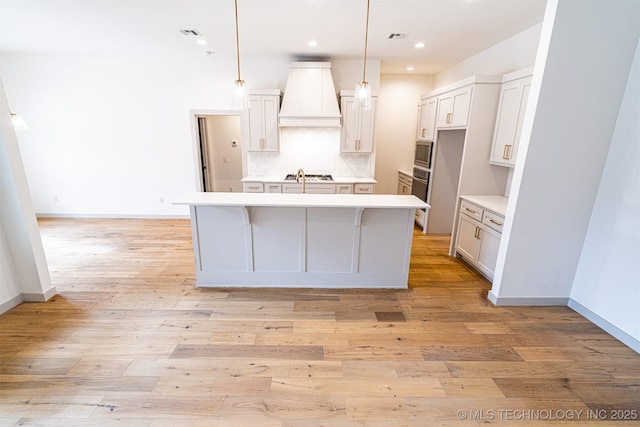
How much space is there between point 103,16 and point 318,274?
3.68m

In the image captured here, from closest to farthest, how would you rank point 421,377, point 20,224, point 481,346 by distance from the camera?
point 421,377 → point 481,346 → point 20,224

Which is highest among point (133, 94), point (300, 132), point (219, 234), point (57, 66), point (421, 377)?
point (57, 66)

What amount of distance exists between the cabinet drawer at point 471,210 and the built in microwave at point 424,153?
117 centimetres

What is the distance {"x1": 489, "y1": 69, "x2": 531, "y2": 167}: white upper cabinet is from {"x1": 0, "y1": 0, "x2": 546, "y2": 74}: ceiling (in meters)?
0.63

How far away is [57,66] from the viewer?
4781 mm

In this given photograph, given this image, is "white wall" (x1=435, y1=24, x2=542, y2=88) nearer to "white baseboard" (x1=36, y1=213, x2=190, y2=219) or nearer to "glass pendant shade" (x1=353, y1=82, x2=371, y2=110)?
"glass pendant shade" (x1=353, y1=82, x2=371, y2=110)

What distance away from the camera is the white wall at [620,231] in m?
2.18

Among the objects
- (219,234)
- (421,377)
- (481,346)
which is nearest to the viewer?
(421,377)

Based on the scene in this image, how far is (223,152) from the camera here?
6566mm

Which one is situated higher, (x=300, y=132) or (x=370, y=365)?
(x=300, y=132)

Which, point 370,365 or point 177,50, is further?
point 177,50

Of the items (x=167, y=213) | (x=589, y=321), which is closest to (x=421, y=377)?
(x=589, y=321)

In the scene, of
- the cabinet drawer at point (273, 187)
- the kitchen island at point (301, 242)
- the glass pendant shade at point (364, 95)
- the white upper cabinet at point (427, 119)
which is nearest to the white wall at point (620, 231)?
the kitchen island at point (301, 242)

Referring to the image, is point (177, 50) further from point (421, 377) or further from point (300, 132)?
point (421, 377)
